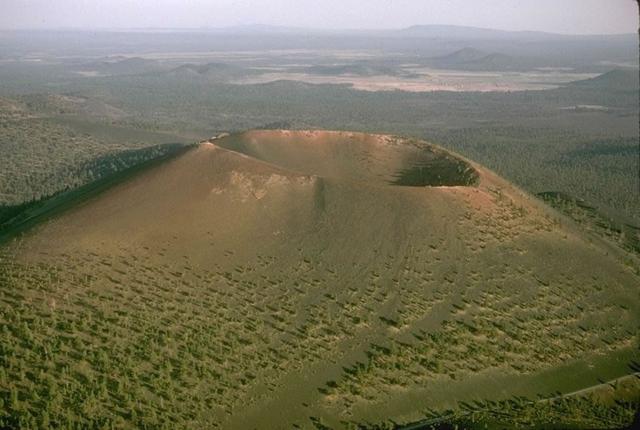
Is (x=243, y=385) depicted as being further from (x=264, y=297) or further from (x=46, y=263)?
(x=46, y=263)

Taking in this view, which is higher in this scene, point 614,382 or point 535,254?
point 535,254

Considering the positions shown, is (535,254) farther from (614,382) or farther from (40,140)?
(40,140)

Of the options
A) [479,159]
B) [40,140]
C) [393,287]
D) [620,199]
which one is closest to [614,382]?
[393,287]

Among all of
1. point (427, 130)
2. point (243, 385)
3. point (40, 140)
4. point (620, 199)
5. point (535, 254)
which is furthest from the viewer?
point (427, 130)

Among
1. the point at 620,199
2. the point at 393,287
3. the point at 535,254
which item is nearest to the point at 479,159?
the point at 620,199

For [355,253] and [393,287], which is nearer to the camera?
[393,287]

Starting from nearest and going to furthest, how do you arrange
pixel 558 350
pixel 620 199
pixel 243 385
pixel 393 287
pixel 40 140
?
pixel 243 385, pixel 558 350, pixel 393 287, pixel 620 199, pixel 40 140
